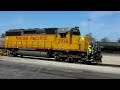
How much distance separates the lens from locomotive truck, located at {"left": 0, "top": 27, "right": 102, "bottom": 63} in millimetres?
39384

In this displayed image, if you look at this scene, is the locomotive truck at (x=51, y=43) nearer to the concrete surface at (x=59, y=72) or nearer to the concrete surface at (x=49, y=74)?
the concrete surface at (x=59, y=72)

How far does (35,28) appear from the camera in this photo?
1877 inches

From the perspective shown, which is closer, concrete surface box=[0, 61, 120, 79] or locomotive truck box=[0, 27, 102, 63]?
concrete surface box=[0, 61, 120, 79]

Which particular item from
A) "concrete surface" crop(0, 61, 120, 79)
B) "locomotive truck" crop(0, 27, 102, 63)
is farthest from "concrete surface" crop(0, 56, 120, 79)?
"locomotive truck" crop(0, 27, 102, 63)

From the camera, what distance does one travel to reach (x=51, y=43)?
143 ft

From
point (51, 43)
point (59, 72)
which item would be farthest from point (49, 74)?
point (51, 43)

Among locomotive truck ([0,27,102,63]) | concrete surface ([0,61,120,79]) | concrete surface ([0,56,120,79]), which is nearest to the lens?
concrete surface ([0,61,120,79])

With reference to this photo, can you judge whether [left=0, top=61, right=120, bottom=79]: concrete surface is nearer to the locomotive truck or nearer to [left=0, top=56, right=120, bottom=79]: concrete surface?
[left=0, top=56, right=120, bottom=79]: concrete surface

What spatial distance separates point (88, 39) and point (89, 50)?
1835 mm

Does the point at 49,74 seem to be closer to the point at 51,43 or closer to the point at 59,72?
the point at 59,72

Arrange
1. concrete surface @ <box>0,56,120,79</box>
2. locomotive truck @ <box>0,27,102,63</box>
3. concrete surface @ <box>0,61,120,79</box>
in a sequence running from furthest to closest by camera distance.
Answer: locomotive truck @ <box>0,27,102,63</box> < concrete surface @ <box>0,56,120,79</box> < concrete surface @ <box>0,61,120,79</box>

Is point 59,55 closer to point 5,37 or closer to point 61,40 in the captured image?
point 61,40

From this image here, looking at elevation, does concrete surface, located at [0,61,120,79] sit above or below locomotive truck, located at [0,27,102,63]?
below
